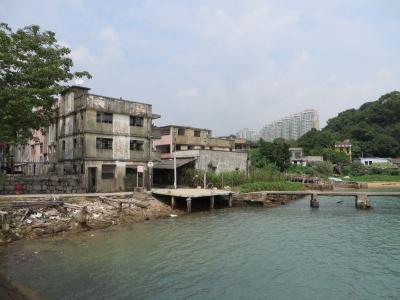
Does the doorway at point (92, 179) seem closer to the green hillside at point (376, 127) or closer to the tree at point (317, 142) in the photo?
the tree at point (317, 142)

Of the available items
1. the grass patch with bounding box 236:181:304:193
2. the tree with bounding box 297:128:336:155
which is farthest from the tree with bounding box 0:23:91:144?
the tree with bounding box 297:128:336:155

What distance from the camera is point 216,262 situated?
1580 cm

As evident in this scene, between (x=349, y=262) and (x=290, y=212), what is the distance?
1558 cm

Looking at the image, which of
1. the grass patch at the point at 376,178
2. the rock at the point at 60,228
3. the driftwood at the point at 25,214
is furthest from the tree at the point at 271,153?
the driftwood at the point at 25,214

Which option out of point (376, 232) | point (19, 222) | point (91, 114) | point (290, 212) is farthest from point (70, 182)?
point (376, 232)

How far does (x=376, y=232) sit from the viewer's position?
73.8ft

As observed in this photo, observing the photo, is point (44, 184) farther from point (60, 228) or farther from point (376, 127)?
point (376, 127)

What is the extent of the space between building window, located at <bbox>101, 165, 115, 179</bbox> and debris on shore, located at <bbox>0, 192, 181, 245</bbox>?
16.5 ft

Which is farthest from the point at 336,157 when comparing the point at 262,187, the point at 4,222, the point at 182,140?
the point at 4,222

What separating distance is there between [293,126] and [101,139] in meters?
133

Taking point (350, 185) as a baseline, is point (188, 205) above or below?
below

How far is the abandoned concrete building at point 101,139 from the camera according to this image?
3219cm

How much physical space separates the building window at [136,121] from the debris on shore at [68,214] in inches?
366

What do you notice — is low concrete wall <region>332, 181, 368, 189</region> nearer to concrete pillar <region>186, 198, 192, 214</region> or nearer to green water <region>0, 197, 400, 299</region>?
green water <region>0, 197, 400, 299</region>
